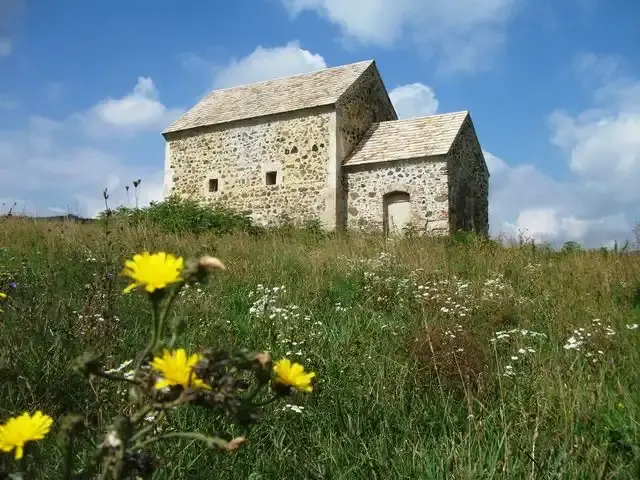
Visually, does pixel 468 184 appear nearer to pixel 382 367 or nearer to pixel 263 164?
pixel 263 164

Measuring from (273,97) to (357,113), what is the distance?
129 inches

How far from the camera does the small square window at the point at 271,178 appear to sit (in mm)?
18922

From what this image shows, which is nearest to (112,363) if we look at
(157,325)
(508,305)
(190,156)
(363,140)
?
(157,325)

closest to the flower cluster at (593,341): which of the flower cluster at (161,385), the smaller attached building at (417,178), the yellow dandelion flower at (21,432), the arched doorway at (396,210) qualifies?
the flower cluster at (161,385)

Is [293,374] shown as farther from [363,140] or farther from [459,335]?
[363,140]

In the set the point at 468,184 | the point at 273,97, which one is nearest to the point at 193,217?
the point at 273,97

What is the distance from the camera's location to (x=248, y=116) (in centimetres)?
1906

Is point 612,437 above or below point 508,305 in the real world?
below

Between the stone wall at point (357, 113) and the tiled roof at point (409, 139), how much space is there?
33 cm

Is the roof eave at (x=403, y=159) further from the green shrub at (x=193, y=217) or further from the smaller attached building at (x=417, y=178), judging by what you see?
the green shrub at (x=193, y=217)

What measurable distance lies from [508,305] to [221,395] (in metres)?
5.38

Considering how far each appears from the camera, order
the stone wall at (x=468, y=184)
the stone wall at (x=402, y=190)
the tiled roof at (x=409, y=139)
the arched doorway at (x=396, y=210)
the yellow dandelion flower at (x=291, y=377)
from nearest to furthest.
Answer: the yellow dandelion flower at (x=291, y=377)
the stone wall at (x=402, y=190)
the tiled roof at (x=409, y=139)
the stone wall at (x=468, y=184)
the arched doorway at (x=396, y=210)

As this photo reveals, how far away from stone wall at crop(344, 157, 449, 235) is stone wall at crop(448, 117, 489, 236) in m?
0.38

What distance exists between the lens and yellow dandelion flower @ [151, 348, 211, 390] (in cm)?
111
